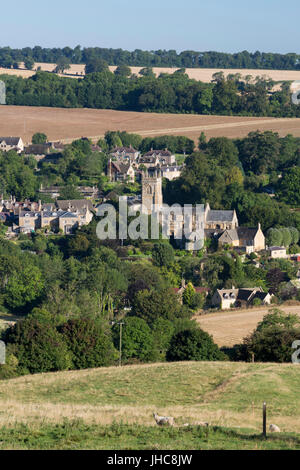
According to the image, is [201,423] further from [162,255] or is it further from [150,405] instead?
[162,255]

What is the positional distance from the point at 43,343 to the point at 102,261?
23659 mm

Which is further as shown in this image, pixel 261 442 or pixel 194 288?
pixel 194 288

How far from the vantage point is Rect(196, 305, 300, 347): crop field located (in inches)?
1828

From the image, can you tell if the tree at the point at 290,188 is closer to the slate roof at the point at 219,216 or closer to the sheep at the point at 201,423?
the slate roof at the point at 219,216

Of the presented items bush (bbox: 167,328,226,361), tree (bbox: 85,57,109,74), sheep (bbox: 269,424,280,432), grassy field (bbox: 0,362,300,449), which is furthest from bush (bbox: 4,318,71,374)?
tree (bbox: 85,57,109,74)

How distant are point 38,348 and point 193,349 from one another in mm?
6040

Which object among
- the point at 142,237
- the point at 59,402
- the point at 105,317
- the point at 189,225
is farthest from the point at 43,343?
the point at 189,225

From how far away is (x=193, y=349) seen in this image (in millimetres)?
37125

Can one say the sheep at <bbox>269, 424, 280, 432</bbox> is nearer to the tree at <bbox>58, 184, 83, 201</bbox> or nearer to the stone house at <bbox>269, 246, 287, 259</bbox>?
the stone house at <bbox>269, 246, 287, 259</bbox>

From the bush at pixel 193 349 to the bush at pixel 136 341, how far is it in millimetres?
1405

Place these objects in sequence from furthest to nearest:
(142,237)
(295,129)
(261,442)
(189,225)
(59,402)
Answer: (295,129) → (189,225) → (142,237) → (59,402) → (261,442)

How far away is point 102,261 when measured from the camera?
192ft

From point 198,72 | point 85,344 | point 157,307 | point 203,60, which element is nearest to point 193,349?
point 85,344

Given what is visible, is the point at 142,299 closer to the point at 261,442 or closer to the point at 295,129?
the point at 261,442
